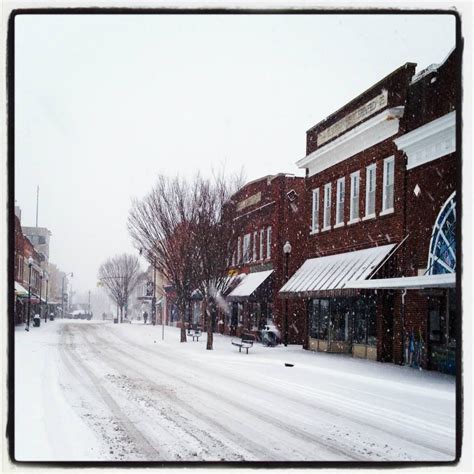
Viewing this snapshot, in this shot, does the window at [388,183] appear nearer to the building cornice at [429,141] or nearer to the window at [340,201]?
the building cornice at [429,141]

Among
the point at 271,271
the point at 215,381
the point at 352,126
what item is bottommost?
the point at 215,381

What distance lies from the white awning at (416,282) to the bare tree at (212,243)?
28.2ft

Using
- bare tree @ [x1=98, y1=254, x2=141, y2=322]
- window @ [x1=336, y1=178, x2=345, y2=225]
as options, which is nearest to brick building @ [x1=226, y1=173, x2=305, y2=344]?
window @ [x1=336, y1=178, x2=345, y2=225]

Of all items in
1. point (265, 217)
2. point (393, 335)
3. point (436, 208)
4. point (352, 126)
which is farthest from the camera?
point (265, 217)

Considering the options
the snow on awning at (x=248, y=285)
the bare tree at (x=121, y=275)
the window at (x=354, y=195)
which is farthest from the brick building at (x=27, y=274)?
the bare tree at (x=121, y=275)

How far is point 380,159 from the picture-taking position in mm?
22078

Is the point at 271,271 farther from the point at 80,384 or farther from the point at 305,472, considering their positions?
the point at 305,472

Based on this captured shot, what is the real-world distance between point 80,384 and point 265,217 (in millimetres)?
21028

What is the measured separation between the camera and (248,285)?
115 ft

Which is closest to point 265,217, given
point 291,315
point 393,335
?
point 291,315

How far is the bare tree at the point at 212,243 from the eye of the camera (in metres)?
27.9

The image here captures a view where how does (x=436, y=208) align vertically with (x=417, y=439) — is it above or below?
above

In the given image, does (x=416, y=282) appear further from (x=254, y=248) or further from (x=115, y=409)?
(x=254, y=248)

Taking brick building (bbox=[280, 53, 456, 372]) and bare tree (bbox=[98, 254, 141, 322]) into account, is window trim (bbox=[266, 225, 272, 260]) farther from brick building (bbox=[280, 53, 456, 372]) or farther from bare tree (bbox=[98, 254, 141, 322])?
bare tree (bbox=[98, 254, 141, 322])
